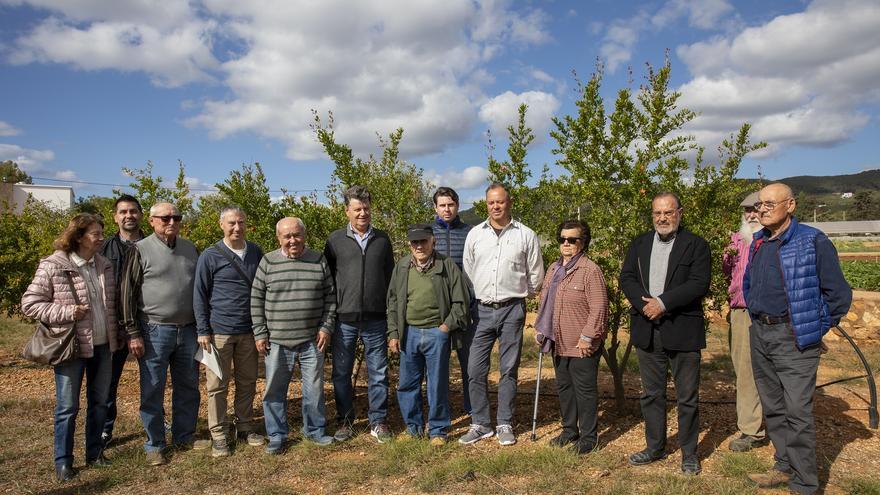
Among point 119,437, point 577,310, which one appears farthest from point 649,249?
point 119,437

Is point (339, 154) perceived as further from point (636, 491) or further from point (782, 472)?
point (782, 472)

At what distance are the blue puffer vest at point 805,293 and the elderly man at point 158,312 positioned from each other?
191 inches

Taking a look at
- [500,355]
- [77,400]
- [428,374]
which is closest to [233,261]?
[77,400]

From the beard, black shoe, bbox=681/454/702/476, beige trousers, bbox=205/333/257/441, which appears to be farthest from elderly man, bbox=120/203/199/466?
the beard

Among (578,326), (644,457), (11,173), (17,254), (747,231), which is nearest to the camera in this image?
(644,457)

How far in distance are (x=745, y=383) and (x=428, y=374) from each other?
2948mm

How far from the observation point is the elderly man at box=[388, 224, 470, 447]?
188 inches

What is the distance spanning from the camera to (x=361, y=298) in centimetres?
491

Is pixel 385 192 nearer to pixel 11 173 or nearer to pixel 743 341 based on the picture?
pixel 743 341

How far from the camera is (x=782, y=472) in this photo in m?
4.07

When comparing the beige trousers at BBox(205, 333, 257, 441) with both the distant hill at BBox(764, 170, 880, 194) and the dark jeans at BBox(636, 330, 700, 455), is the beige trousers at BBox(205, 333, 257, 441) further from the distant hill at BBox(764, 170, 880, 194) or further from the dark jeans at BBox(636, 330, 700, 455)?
the distant hill at BBox(764, 170, 880, 194)

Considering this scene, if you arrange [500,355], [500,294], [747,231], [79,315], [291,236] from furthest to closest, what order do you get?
[747,231], [500,355], [500,294], [291,236], [79,315]

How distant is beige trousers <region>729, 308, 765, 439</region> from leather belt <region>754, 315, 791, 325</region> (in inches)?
33.4

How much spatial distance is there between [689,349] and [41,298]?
5.14 metres
